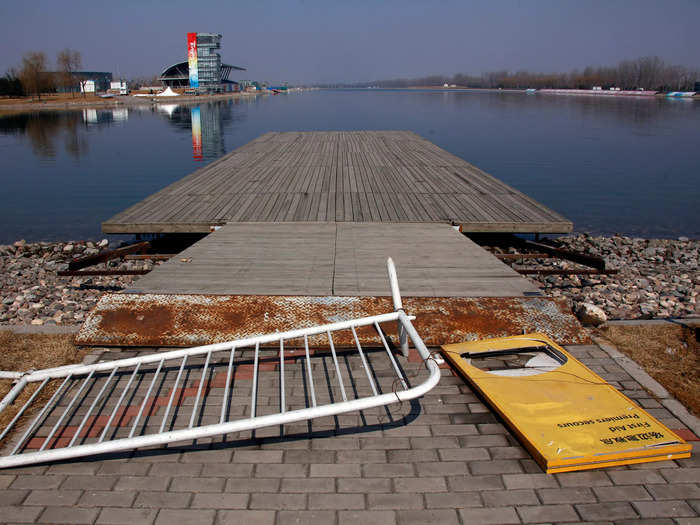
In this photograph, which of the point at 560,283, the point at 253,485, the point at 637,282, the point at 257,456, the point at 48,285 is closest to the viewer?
the point at 253,485

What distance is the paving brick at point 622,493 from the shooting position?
2.78 meters

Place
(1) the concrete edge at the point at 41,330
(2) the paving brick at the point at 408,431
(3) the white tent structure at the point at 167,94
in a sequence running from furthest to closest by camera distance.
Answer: (3) the white tent structure at the point at 167,94
(1) the concrete edge at the point at 41,330
(2) the paving brick at the point at 408,431

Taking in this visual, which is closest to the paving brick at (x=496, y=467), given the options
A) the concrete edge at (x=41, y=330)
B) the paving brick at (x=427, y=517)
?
the paving brick at (x=427, y=517)

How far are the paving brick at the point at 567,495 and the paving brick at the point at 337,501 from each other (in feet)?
3.39

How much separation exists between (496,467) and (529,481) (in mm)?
202

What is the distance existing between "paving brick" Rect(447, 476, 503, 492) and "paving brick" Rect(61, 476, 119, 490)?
6.52 feet

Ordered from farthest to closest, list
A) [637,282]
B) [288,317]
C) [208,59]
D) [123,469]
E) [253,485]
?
[208,59]
[637,282]
[288,317]
[123,469]
[253,485]

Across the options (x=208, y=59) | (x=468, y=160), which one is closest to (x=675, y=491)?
(x=468, y=160)

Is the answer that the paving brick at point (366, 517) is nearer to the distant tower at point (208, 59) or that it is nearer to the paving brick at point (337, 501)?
the paving brick at point (337, 501)

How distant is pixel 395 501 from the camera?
2.77 meters

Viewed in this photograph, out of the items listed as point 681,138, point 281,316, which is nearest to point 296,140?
point 281,316

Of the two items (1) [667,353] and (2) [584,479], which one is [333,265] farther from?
(2) [584,479]

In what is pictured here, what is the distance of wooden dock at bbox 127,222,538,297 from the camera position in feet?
18.0

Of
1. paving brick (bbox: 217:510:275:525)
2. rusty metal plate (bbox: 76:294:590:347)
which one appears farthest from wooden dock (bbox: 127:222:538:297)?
paving brick (bbox: 217:510:275:525)
